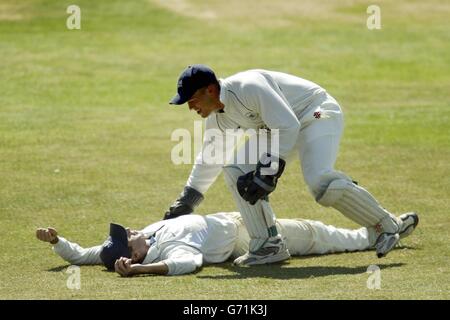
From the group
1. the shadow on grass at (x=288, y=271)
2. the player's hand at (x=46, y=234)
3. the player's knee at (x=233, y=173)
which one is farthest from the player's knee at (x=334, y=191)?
the player's hand at (x=46, y=234)

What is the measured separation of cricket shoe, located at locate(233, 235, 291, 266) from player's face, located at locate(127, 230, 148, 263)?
84 centimetres

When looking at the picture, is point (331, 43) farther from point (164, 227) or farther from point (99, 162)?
point (164, 227)

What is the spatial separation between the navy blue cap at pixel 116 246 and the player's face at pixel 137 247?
39 millimetres

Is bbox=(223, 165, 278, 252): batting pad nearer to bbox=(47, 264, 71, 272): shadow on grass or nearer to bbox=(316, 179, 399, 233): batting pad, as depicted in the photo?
bbox=(316, 179, 399, 233): batting pad

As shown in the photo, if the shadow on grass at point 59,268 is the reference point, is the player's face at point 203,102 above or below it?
above

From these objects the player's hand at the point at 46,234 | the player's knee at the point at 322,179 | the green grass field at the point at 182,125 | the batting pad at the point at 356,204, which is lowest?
the green grass field at the point at 182,125

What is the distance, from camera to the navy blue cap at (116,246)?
9836mm

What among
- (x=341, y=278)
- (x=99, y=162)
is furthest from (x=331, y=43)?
(x=341, y=278)

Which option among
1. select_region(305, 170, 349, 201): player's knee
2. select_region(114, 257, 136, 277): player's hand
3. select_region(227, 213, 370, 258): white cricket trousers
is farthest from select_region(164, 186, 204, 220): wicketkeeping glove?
A: select_region(305, 170, 349, 201): player's knee

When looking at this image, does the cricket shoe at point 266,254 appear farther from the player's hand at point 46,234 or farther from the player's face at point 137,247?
the player's hand at point 46,234

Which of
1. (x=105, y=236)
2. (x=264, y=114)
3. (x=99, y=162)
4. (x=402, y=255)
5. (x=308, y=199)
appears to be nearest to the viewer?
(x=264, y=114)

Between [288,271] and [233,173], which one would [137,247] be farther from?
[288,271]

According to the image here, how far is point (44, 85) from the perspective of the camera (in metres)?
21.0
